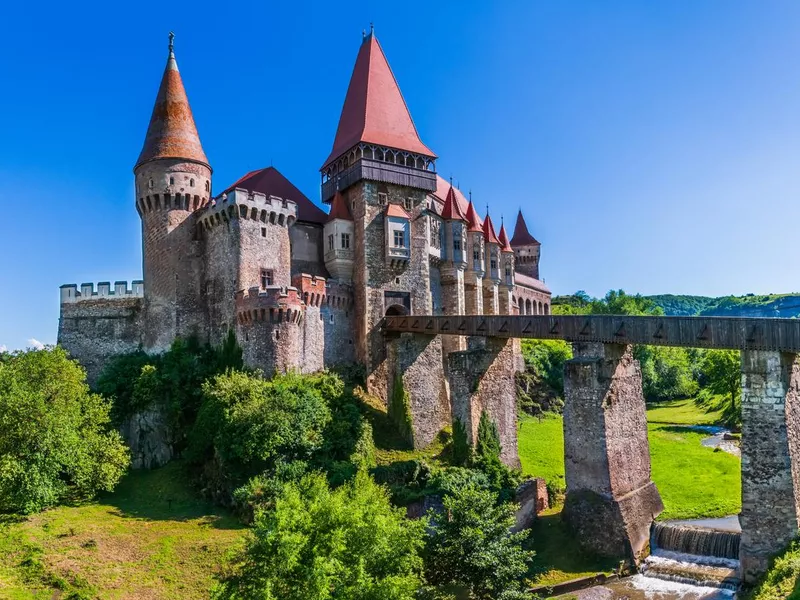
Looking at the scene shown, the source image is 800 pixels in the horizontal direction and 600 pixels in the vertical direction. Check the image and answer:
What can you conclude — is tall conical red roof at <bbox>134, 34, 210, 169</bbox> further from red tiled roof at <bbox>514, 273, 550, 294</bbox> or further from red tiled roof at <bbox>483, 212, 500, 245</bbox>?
red tiled roof at <bbox>514, 273, 550, 294</bbox>

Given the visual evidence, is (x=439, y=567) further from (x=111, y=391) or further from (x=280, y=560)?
(x=111, y=391)

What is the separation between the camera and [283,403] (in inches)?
1223

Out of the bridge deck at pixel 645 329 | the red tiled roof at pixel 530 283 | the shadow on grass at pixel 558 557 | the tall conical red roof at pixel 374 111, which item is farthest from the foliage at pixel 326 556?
the red tiled roof at pixel 530 283

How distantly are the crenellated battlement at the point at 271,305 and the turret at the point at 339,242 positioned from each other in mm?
5463

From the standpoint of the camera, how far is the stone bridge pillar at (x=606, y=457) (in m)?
25.8

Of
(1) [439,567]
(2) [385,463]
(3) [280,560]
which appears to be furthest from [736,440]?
(3) [280,560]

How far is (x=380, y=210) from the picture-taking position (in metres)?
41.2

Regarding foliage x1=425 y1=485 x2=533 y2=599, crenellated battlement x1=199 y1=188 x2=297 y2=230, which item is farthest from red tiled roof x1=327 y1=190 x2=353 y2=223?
foliage x1=425 y1=485 x2=533 y2=599

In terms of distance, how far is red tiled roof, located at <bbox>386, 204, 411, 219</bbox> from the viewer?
134 feet

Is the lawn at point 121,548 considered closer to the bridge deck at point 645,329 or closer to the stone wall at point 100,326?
the stone wall at point 100,326

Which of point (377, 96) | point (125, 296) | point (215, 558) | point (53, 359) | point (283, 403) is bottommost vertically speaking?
point (215, 558)

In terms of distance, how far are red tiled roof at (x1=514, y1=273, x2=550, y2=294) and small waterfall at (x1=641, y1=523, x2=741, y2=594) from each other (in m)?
48.7

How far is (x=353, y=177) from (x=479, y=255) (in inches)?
525

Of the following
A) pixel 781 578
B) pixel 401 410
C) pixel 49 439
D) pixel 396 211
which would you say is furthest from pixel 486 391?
pixel 49 439
